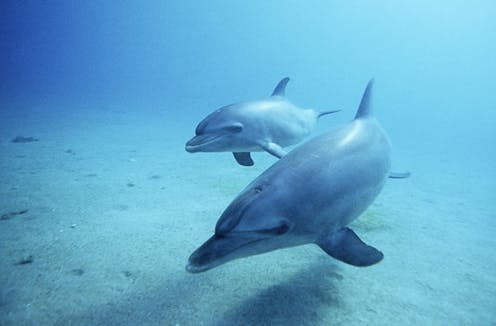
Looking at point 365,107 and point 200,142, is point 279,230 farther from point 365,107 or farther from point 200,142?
point 365,107

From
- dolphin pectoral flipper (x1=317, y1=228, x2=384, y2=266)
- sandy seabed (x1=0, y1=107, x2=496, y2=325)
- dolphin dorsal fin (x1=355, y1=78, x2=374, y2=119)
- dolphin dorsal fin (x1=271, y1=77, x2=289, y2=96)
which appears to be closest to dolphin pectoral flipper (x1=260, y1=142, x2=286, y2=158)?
dolphin dorsal fin (x1=355, y1=78, x2=374, y2=119)

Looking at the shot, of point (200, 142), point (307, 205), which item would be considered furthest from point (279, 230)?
point (200, 142)

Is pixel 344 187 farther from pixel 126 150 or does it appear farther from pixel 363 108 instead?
pixel 126 150

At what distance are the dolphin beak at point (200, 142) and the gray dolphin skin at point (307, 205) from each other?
1759 mm

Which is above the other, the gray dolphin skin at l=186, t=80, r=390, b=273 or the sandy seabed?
the gray dolphin skin at l=186, t=80, r=390, b=273

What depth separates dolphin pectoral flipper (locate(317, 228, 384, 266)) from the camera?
2.95 metres

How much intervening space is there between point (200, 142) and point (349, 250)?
2688 mm

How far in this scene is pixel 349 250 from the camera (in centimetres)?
303

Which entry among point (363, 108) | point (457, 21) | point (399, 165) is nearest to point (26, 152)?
point (363, 108)

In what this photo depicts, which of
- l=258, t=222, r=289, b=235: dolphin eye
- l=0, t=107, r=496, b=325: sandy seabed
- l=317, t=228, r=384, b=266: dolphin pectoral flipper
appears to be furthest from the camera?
l=0, t=107, r=496, b=325: sandy seabed

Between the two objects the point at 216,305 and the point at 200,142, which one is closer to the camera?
the point at 216,305

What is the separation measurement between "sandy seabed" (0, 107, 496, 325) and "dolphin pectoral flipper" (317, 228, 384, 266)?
71 centimetres

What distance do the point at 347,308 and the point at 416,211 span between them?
546 centimetres

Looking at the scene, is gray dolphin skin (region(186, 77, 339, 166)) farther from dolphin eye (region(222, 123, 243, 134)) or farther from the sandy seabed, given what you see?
the sandy seabed
